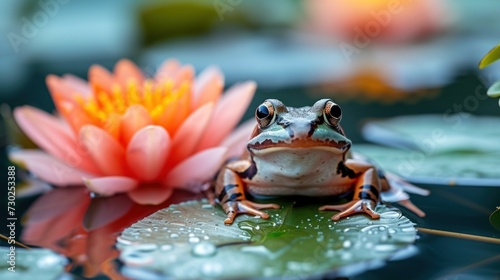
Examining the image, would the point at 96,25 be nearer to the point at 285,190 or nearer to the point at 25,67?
the point at 25,67

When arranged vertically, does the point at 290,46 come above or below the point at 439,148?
above

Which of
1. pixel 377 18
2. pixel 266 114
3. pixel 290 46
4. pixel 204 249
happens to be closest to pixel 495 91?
pixel 266 114

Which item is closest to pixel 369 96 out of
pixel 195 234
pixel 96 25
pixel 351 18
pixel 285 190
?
pixel 351 18

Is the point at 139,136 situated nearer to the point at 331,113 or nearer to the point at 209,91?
the point at 209,91

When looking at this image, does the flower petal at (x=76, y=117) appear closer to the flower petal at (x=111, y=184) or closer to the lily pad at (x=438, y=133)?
the flower petal at (x=111, y=184)

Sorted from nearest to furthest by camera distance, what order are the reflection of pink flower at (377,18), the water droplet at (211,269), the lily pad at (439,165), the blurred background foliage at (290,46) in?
the water droplet at (211,269) → the lily pad at (439,165) → the blurred background foliage at (290,46) → the reflection of pink flower at (377,18)

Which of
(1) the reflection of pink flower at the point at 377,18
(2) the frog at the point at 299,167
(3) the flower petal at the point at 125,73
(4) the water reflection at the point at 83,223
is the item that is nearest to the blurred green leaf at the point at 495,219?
(2) the frog at the point at 299,167
